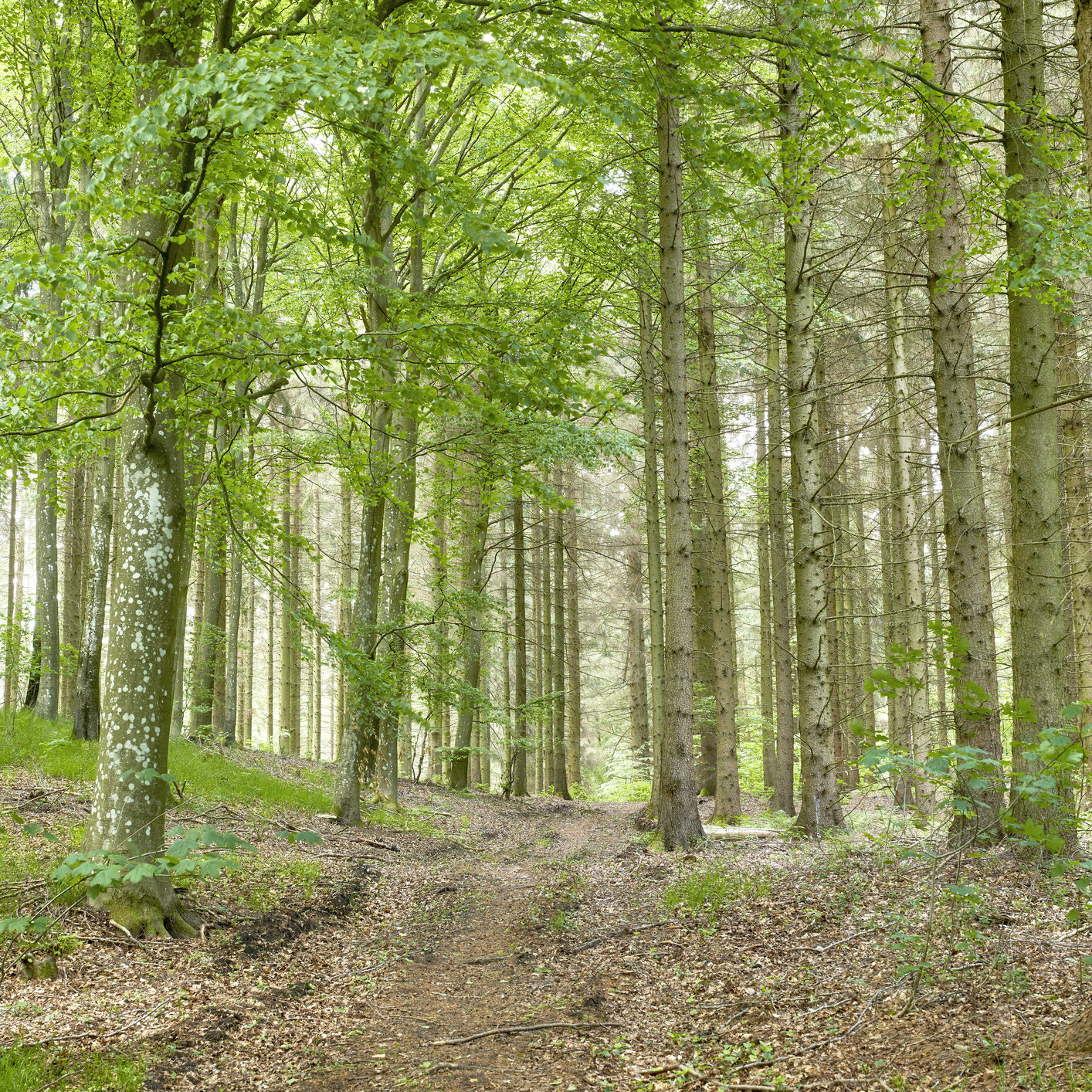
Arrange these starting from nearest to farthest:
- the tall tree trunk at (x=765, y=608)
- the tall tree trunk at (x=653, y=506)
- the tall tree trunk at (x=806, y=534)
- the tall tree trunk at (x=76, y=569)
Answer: the tall tree trunk at (x=806, y=534)
the tall tree trunk at (x=653, y=506)
the tall tree trunk at (x=76, y=569)
the tall tree trunk at (x=765, y=608)

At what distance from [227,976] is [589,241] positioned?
1137cm

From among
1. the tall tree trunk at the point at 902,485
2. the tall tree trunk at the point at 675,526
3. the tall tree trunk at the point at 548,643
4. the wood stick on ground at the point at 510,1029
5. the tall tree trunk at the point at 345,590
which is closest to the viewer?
the wood stick on ground at the point at 510,1029

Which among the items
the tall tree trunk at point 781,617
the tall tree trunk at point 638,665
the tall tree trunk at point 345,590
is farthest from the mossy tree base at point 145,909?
the tall tree trunk at point 638,665

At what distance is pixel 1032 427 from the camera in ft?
22.6

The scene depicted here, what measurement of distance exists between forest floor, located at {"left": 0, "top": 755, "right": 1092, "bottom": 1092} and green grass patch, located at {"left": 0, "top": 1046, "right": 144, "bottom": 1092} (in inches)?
0.7

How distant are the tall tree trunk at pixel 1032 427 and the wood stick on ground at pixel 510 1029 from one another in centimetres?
396

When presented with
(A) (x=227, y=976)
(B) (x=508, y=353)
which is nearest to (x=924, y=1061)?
(A) (x=227, y=976)

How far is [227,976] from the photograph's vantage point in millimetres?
5734

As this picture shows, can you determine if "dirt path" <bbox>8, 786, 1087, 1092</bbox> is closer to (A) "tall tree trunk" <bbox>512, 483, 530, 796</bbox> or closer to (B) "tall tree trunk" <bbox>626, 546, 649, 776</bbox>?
(A) "tall tree trunk" <bbox>512, 483, 530, 796</bbox>

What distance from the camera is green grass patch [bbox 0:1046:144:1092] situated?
3.94 m

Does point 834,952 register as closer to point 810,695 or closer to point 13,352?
point 810,695

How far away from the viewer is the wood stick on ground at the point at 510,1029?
500 centimetres

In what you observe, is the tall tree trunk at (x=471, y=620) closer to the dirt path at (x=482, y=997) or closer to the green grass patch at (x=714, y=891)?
the dirt path at (x=482, y=997)

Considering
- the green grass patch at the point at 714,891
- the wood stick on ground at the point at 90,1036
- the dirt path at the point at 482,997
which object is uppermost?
the wood stick on ground at the point at 90,1036
